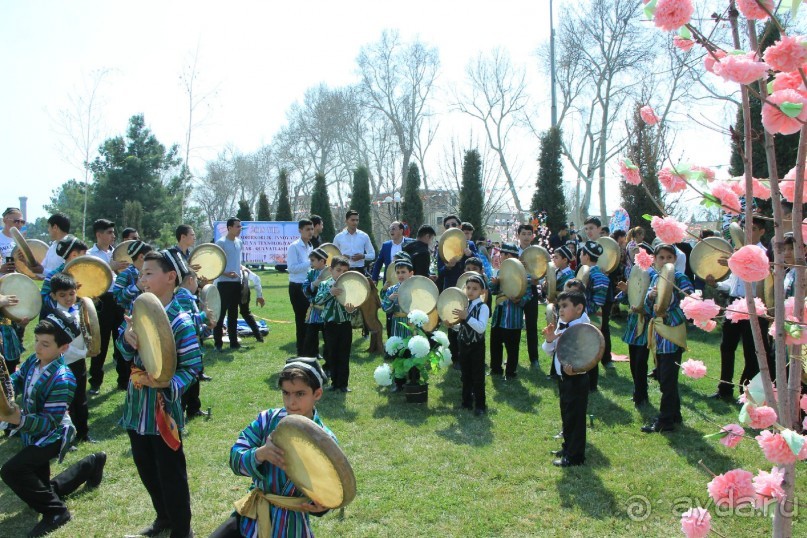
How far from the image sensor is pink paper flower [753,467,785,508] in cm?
201

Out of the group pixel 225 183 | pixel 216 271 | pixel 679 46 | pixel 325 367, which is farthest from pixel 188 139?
pixel 225 183

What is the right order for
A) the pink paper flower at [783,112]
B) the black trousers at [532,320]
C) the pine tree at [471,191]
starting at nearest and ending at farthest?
the pink paper flower at [783,112] → the black trousers at [532,320] → the pine tree at [471,191]

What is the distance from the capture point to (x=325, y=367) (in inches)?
335

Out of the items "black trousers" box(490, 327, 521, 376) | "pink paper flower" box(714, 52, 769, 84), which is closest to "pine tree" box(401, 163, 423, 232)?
"black trousers" box(490, 327, 521, 376)

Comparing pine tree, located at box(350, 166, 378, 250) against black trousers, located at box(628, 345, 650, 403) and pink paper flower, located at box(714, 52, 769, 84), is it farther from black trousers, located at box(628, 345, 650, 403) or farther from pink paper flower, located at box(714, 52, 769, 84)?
pink paper flower, located at box(714, 52, 769, 84)

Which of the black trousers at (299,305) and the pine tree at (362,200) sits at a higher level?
the pine tree at (362,200)

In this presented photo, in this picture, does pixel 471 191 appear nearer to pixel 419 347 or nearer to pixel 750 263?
pixel 419 347

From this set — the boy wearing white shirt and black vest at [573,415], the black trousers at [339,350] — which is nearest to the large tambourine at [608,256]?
the boy wearing white shirt and black vest at [573,415]

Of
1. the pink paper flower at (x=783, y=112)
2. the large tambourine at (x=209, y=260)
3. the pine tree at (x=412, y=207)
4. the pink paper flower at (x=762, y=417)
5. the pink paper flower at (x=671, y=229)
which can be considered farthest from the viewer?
the pine tree at (x=412, y=207)

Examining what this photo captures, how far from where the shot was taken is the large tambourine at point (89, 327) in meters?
6.00

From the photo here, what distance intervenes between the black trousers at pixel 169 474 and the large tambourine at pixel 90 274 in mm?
3414

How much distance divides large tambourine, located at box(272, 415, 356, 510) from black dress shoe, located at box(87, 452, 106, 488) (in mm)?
3169

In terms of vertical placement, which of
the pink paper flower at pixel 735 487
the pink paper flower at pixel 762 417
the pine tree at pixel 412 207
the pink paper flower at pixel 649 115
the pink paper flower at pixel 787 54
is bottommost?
the pink paper flower at pixel 735 487

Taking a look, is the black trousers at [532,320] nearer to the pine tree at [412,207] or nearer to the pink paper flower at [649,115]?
the pink paper flower at [649,115]
